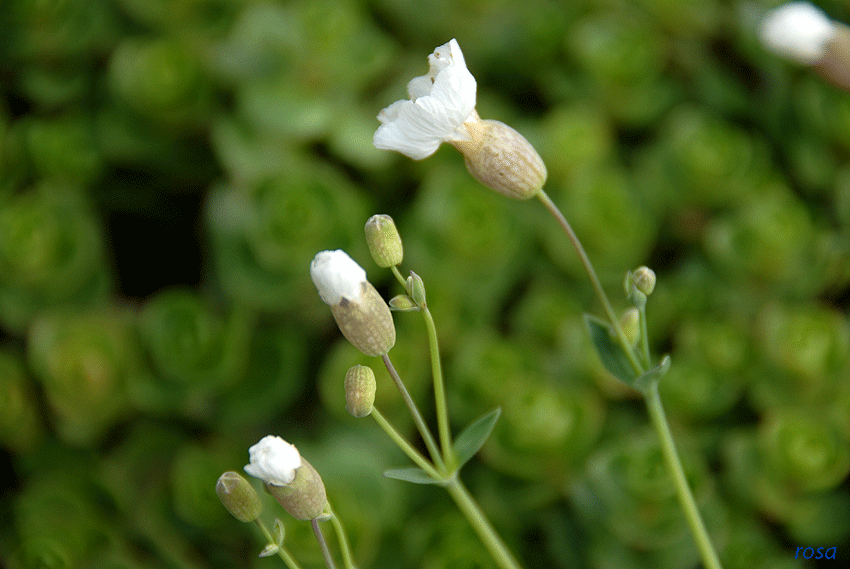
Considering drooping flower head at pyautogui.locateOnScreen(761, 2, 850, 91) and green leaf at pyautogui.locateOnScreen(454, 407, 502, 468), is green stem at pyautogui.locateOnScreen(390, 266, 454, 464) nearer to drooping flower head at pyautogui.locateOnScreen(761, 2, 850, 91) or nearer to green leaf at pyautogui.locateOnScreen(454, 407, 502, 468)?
green leaf at pyautogui.locateOnScreen(454, 407, 502, 468)

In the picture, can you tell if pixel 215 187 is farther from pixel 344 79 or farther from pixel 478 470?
pixel 478 470

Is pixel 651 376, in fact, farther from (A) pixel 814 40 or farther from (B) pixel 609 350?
(A) pixel 814 40

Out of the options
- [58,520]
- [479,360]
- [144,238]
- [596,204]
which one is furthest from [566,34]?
[58,520]

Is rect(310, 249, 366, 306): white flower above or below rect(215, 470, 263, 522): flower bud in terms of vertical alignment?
above

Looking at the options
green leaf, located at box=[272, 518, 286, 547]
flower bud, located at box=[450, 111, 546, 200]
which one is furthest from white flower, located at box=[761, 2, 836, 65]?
green leaf, located at box=[272, 518, 286, 547]

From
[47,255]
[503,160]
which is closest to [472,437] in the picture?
[503,160]

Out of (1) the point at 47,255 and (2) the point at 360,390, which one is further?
(1) the point at 47,255

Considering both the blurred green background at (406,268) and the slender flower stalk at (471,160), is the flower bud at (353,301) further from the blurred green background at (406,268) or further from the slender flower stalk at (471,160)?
the blurred green background at (406,268)
